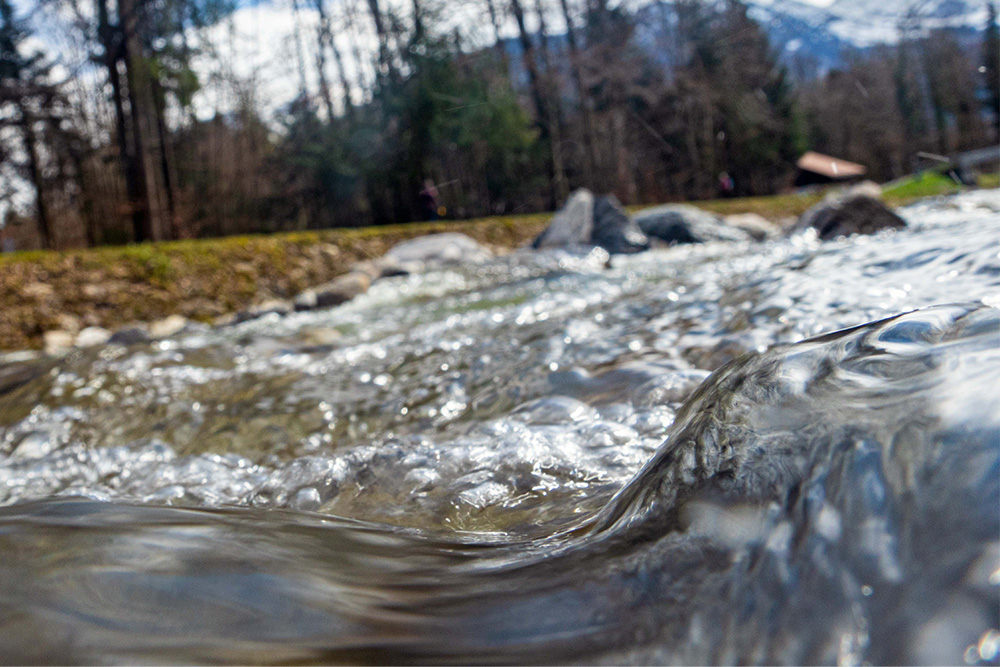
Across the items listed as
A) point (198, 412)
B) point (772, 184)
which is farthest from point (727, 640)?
point (772, 184)

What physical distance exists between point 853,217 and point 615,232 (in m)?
3.29

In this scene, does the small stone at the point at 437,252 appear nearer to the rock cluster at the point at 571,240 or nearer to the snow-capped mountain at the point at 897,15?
the rock cluster at the point at 571,240

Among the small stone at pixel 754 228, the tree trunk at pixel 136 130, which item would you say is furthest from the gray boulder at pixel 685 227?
the tree trunk at pixel 136 130

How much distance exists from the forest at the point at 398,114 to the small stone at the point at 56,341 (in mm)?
7551

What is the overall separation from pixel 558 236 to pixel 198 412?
25.2 ft

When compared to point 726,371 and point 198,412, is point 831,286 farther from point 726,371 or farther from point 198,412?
point 198,412

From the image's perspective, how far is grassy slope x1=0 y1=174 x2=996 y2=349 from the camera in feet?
19.9

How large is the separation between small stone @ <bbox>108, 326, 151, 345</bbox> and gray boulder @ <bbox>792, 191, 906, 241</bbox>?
7.42 m

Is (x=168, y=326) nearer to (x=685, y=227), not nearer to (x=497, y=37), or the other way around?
(x=685, y=227)

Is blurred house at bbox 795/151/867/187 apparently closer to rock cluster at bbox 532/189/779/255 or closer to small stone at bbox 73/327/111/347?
rock cluster at bbox 532/189/779/255

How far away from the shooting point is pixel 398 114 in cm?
1633

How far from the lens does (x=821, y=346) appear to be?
42.1 inches

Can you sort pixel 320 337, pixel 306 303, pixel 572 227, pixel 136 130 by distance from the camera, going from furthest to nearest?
pixel 136 130
pixel 572 227
pixel 306 303
pixel 320 337

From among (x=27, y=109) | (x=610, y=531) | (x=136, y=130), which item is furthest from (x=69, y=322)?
(x=27, y=109)
